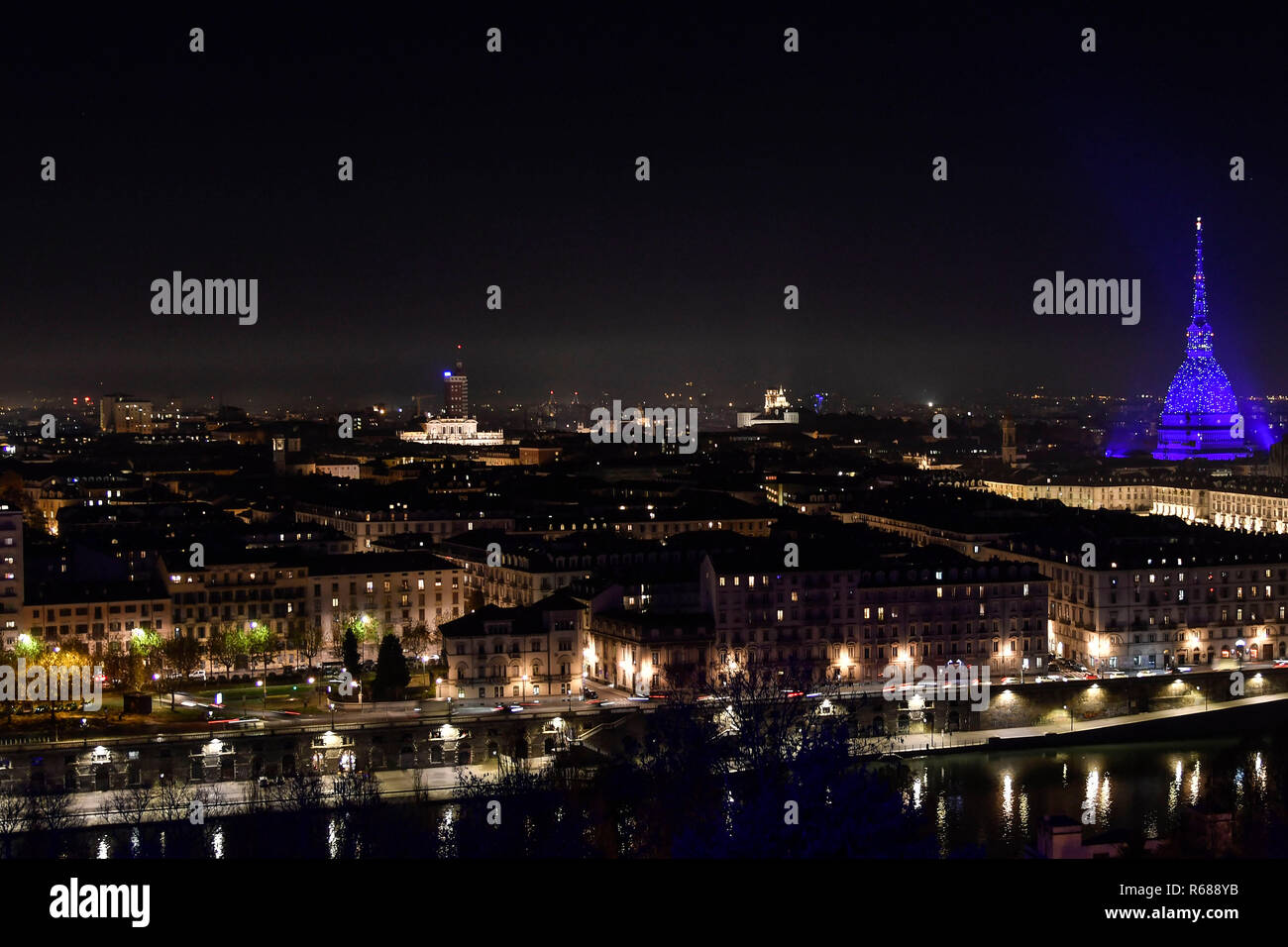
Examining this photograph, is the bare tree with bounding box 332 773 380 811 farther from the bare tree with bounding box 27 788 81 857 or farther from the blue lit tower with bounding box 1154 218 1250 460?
the blue lit tower with bounding box 1154 218 1250 460

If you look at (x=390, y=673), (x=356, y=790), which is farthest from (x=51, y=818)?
(x=390, y=673)

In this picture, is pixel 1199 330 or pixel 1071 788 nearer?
pixel 1071 788

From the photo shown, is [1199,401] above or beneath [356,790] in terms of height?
above

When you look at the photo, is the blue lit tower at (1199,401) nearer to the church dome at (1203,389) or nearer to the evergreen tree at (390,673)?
the church dome at (1203,389)

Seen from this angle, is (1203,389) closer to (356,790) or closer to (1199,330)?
(1199,330)

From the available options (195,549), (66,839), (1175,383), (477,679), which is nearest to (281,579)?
(195,549)

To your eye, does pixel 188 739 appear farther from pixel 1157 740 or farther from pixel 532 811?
pixel 1157 740

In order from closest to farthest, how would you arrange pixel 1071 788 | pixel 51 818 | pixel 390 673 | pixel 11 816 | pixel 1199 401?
pixel 11 816 → pixel 51 818 → pixel 1071 788 → pixel 390 673 → pixel 1199 401

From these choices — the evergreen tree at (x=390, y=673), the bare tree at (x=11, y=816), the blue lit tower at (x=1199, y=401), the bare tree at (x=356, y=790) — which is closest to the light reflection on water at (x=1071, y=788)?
the bare tree at (x=356, y=790)
